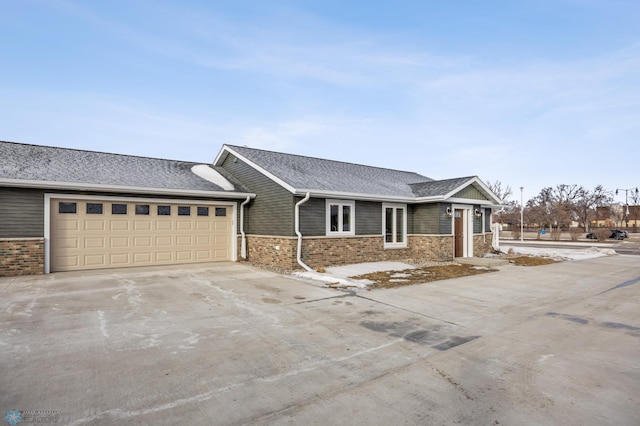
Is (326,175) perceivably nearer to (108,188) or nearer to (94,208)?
(108,188)

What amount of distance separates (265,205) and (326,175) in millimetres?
3161

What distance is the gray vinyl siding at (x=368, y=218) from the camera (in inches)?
530

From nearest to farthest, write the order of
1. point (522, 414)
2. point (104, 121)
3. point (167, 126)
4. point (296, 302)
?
point (522, 414), point (296, 302), point (104, 121), point (167, 126)

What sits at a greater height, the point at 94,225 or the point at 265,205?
the point at 265,205

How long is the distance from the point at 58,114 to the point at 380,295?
60.0 ft

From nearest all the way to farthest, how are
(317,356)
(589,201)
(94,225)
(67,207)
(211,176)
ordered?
(317,356) → (67,207) → (94,225) → (211,176) → (589,201)

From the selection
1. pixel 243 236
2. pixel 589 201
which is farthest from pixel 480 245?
pixel 589 201

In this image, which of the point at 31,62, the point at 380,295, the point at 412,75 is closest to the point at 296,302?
the point at 380,295

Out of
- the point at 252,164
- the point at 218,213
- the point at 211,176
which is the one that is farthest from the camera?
the point at 211,176

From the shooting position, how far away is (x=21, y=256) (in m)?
10.2

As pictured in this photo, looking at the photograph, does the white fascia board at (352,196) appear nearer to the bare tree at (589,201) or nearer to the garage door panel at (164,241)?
the garage door panel at (164,241)

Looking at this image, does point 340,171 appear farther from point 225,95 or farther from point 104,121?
point 104,121

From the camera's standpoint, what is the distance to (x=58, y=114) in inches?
651

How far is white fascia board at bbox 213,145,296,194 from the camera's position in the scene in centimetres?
1181
